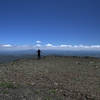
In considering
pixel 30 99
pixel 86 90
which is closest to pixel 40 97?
pixel 30 99

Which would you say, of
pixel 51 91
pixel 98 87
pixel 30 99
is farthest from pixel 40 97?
pixel 98 87

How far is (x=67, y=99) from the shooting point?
6.70 metres

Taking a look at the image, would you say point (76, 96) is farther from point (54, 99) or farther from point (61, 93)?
point (54, 99)

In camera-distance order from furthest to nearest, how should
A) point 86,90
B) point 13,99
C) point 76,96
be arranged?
1. point 86,90
2. point 76,96
3. point 13,99

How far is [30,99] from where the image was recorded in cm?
637

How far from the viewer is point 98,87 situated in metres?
8.80

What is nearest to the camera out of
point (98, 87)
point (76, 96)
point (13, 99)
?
point (13, 99)

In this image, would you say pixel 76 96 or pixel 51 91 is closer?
pixel 76 96

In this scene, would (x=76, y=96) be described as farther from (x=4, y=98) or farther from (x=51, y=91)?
(x=4, y=98)

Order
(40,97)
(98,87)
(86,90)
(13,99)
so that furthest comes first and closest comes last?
1. (98,87)
2. (86,90)
3. (40,97)
4. (13,99)

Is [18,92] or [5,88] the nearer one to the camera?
[18,92]

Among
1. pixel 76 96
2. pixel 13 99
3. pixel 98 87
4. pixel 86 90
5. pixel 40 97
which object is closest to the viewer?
pixel 13 99

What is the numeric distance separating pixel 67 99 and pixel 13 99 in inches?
104

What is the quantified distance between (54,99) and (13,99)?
1.98 m
